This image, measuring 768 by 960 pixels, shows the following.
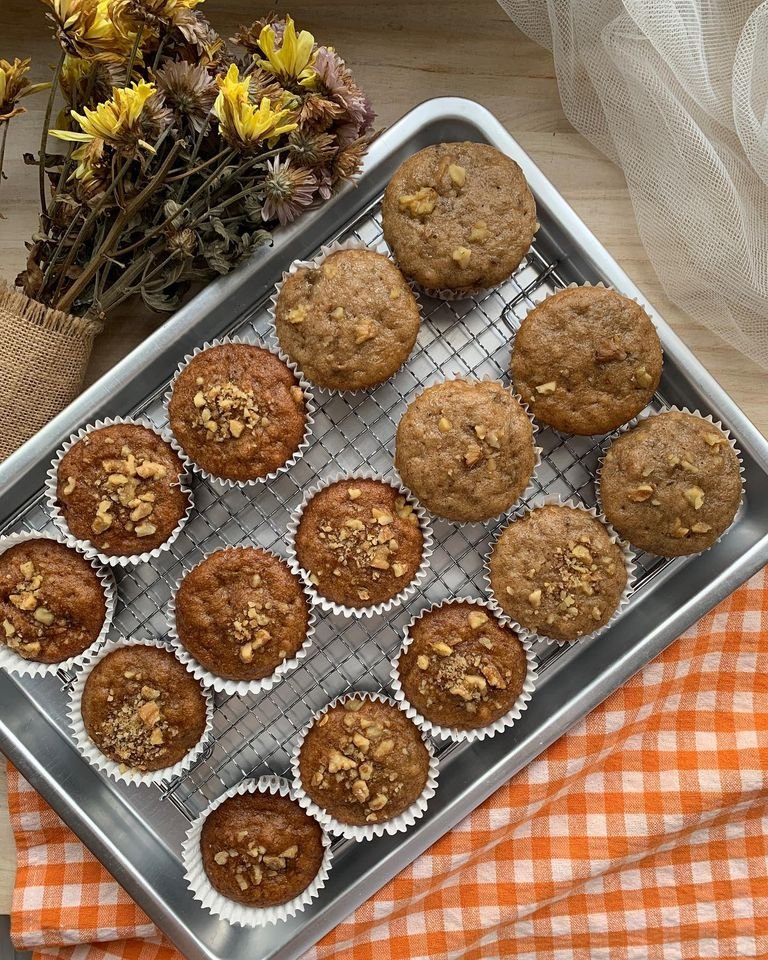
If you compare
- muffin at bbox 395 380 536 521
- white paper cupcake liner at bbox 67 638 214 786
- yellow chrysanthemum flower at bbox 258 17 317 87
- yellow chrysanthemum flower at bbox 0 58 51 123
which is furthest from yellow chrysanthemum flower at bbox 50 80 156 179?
white paper cupcake liner at bbox 67 638 214 786

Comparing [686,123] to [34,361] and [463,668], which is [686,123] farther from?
[34,361]

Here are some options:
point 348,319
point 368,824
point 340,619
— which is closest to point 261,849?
point 368,824

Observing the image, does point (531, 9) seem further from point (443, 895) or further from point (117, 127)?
point (443, 895)

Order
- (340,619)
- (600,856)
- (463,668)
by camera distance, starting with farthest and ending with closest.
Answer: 1. (340,619)
2. (600,856)
3. (463,668)

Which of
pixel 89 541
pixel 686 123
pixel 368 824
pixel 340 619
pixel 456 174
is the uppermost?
pixel 456 174

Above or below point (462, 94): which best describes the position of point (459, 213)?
below

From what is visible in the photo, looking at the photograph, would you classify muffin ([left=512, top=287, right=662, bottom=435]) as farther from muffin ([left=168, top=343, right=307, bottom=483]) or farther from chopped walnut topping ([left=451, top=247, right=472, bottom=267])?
muffin ([left=168, top=343, right=307, bottom=483])
